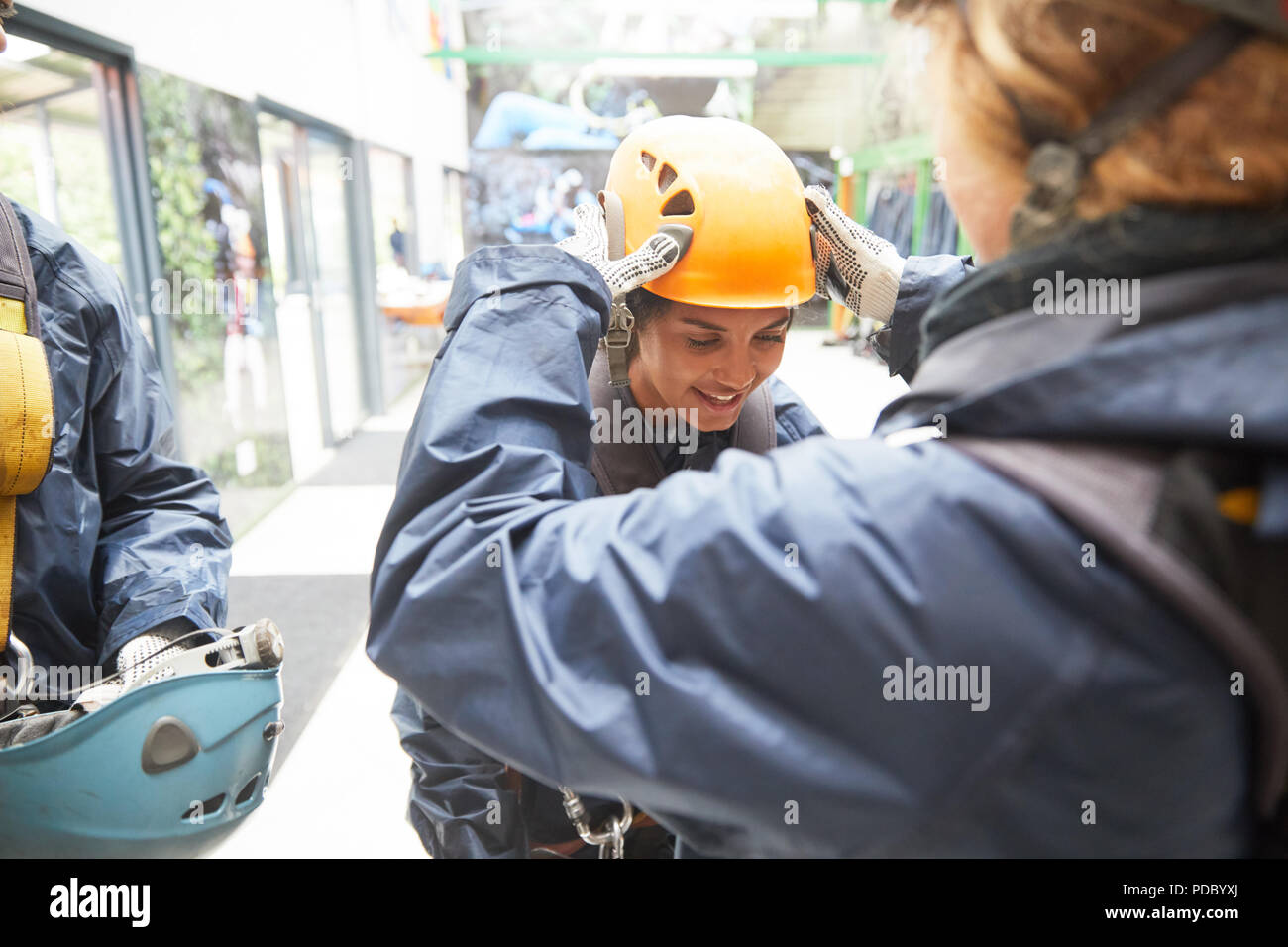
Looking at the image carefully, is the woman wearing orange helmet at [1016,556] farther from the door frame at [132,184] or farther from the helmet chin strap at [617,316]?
the door frame at [132,184]

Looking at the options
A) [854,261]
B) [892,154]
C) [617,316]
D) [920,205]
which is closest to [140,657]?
[617,316]

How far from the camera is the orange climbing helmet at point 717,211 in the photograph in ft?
4.25

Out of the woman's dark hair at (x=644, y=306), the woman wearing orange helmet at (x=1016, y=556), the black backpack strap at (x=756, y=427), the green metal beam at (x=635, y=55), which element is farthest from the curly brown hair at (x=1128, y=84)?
the green metal beam at (x=635, y=55)

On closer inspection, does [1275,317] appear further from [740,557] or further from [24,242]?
[24,242]

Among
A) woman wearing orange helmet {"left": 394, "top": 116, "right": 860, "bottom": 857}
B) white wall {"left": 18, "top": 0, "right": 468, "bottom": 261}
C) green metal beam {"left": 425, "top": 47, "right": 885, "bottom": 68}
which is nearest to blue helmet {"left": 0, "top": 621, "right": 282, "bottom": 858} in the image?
woman wearing orange helmet {"left": 394, "top": 116, "right": 860, "bottom": 857}

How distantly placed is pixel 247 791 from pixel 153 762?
0.33 meters

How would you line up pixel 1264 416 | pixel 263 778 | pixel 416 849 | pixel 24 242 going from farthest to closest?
pixel 416 849 < pixel 263 778 < pixel 24 242 < pixel 1264 416

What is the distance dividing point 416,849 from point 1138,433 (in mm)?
2227

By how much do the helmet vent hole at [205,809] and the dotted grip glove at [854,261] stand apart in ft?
4.79

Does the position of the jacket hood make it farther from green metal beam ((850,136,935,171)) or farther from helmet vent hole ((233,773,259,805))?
green metal beam ((850,136,935,171))

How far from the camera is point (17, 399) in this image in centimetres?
132

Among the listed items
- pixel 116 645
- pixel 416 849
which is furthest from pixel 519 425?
pixel 416 849

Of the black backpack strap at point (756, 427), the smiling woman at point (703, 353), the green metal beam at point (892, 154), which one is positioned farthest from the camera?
the green metal beam at point (892, 154)
